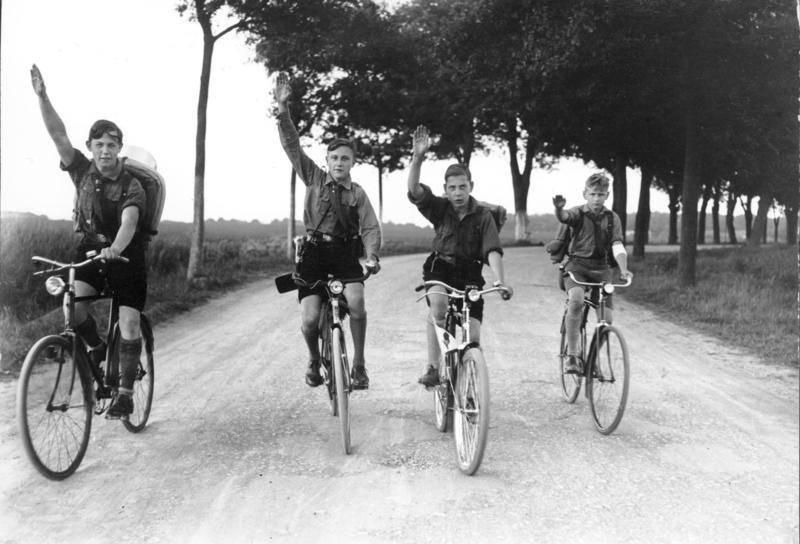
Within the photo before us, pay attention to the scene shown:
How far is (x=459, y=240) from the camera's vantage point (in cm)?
526

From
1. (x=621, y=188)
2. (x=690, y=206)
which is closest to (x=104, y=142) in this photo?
(x=690, y=206)

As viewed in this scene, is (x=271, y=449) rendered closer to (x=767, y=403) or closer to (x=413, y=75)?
(x=767, y=403)

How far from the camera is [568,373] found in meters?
5.92

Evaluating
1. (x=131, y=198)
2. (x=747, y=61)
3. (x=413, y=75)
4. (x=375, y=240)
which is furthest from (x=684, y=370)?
(x=413, y=75)

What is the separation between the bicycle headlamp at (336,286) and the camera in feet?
16.1

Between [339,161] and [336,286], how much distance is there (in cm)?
97

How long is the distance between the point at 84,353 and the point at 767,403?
546 cm

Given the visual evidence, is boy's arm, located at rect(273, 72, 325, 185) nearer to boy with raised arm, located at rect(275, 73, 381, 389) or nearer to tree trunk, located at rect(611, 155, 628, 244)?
boy with raised arm, located at rect(275, 73, 381, 389)

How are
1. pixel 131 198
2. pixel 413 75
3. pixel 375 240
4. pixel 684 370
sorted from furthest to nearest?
pixel 413 75
pixel 684 370
pixel 375 240
pixel 131 198

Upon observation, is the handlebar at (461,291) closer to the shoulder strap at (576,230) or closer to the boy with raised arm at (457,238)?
the boy with raised arm at (457,238)

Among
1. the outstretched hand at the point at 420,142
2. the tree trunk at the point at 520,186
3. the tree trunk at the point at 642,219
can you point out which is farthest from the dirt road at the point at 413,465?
the tree trunk at the point at 520,186

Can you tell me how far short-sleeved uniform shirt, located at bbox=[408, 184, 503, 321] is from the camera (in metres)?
5.23

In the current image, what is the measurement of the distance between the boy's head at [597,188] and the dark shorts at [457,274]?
1278mm

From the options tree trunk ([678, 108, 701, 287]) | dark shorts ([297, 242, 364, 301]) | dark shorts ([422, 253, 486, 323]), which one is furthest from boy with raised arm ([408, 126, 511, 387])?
tree trunk ([678, 108, 701, 287])
